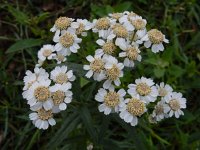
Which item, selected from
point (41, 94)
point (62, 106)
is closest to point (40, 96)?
point (41, 94)

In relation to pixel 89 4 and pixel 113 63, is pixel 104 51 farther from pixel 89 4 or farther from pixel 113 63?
pixel 89 4

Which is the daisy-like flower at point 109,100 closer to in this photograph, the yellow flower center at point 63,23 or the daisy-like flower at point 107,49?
the daisy-like flower at point 107,49

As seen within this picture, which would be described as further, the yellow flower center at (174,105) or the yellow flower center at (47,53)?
the yellow flower center at (47,53)

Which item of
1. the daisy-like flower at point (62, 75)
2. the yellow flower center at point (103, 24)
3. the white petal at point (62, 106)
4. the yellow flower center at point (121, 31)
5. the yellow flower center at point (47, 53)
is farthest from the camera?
the yellow flower center at point (47, 53)

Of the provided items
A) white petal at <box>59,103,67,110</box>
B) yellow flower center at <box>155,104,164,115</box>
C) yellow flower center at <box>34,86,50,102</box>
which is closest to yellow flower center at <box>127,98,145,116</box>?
yellow flower center at <box>155,104,164,115</box>

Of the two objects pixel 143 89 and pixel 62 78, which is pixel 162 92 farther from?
pixel 62 78

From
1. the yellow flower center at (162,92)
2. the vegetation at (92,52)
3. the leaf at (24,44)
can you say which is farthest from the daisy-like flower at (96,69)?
the leaf at (24,44)
